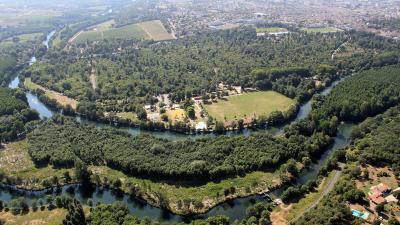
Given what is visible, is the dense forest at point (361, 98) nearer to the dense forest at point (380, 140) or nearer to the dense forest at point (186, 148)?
the dense forest at point (186, 148)

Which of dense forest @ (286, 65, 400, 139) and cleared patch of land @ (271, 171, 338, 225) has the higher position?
dense forest @ (286, 65, 400, 139)

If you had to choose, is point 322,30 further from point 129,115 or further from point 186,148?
point 186,148

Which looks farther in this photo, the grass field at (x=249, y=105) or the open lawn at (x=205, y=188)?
the grass field at (x=249, y=105)

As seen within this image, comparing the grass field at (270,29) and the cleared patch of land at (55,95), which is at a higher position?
the grass field at (270,29)

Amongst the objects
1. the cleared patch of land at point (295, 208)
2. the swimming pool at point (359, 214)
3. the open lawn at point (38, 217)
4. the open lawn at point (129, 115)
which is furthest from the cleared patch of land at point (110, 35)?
the swimming pool at point (359, 214)

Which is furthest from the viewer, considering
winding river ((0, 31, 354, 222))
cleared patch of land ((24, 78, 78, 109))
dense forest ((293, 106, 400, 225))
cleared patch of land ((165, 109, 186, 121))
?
cleared patch of land ((24, 78, 78, 109))

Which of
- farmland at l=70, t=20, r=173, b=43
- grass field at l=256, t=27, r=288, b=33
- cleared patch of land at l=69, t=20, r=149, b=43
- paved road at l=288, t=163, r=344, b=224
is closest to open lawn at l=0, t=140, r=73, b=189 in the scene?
paved road at l=288, t=163, r=344, b=224

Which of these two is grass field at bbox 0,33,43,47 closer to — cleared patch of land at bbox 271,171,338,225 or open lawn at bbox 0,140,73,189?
open lawn at bbox 0,140,73,189
